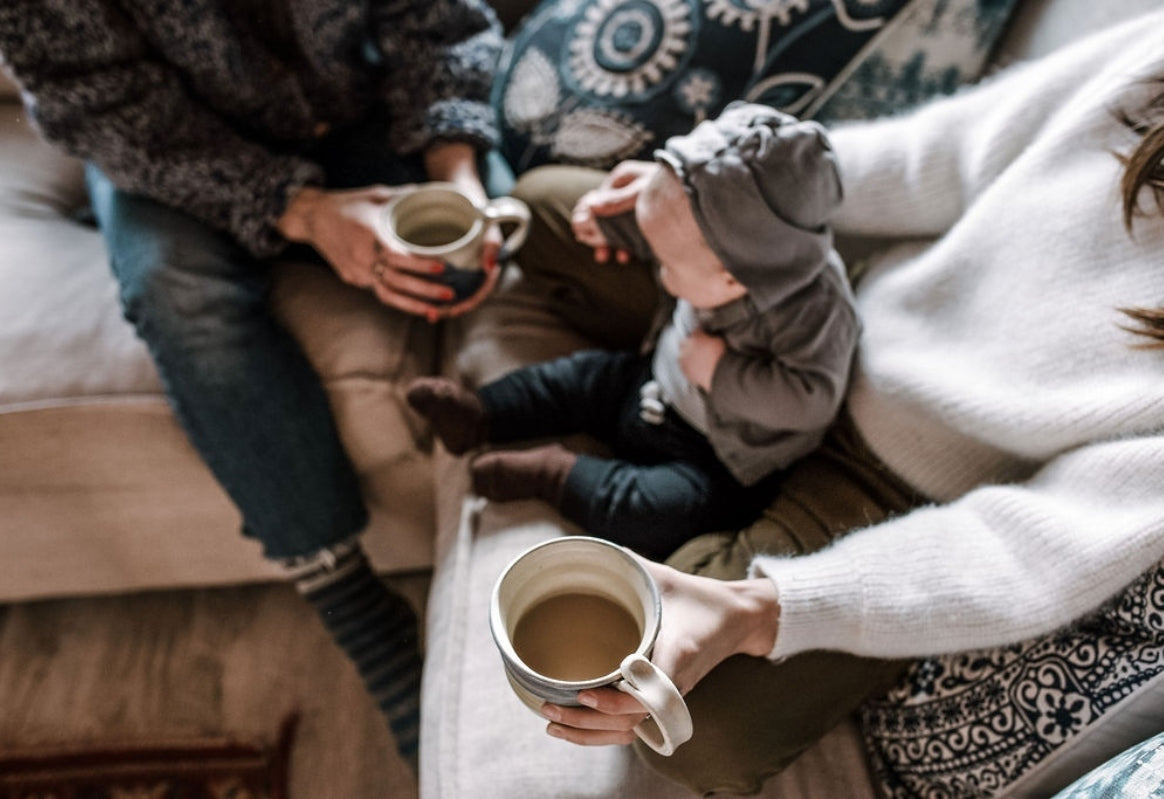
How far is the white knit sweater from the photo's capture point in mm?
574

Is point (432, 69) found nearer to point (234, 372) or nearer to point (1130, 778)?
point (234, 372)

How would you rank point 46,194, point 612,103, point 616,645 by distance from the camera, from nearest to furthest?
point 616,645, point 612,103, point 46,194

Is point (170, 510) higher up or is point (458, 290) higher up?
point (458, 290)

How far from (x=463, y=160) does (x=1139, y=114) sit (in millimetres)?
669

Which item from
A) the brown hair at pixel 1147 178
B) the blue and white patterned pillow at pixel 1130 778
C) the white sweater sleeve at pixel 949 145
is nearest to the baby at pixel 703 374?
the white sweater sleeve at pixel 949 145

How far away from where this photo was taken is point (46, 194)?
104 centimetres

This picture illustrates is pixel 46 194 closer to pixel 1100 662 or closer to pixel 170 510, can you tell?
pixel 170 510

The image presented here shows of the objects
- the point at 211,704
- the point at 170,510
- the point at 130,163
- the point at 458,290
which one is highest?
the point at 130,163

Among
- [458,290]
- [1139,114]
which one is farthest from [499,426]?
[1139,114]

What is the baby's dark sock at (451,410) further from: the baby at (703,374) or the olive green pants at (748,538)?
the olive green pants at (748,538)

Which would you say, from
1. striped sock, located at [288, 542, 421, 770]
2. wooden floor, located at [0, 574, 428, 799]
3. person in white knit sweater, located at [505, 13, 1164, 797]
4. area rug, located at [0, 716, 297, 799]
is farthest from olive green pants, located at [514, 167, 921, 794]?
area rug, located at [0, 716, 297, 799]

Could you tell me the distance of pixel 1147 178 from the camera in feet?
1.96

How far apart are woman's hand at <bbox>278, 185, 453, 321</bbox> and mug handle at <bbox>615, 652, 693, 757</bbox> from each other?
47cm

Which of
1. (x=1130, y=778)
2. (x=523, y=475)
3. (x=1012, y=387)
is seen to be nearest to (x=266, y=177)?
(x=523, y=475)
